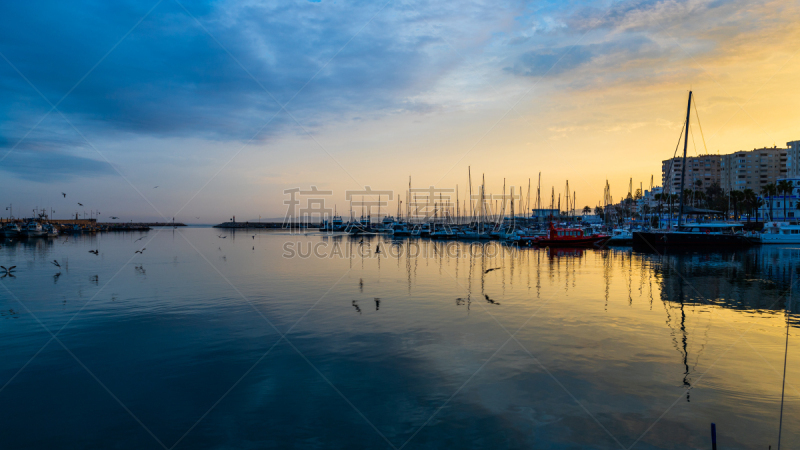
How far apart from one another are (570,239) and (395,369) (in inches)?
2757

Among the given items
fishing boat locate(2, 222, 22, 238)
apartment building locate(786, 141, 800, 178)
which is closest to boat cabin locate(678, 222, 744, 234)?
apartment building locate(786, 141, 800, 178)

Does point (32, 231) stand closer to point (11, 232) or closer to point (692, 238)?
point (11, 232)

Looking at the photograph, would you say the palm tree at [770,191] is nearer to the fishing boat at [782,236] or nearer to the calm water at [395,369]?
the fishing boat at [782,236]

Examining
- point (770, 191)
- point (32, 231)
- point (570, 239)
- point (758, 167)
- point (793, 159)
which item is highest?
point (793, 159)

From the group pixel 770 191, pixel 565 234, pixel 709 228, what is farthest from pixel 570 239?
pixel 770 191

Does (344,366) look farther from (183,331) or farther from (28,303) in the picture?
(28,303)

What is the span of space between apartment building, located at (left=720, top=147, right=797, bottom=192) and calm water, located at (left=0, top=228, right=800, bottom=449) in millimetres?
186196

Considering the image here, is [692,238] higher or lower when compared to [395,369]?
higher

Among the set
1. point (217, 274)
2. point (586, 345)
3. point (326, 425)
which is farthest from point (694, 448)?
point (217, 274)

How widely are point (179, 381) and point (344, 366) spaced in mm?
4973

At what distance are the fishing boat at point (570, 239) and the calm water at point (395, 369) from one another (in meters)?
48.5

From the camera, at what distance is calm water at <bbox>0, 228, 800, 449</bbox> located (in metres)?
9.87

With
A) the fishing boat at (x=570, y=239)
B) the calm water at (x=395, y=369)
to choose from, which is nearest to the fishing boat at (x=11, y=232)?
the calm water at (x=395, y=369)

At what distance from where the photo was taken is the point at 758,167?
17062 centimetres
